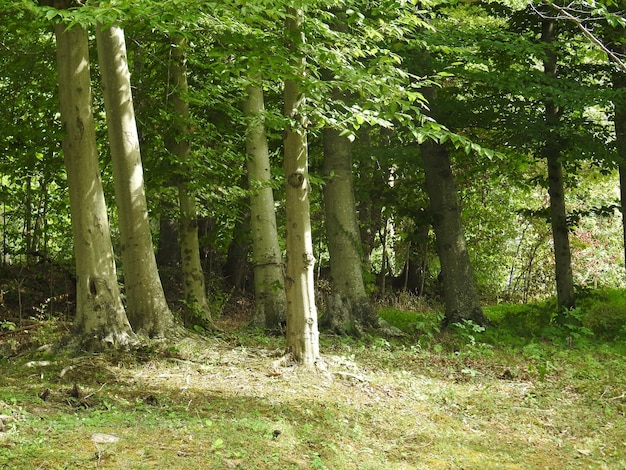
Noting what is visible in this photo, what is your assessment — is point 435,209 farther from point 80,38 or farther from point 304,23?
point 80,38

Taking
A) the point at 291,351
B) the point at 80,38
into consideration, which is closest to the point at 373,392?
the point at 291,351

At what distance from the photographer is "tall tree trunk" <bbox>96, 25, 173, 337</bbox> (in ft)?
25.7

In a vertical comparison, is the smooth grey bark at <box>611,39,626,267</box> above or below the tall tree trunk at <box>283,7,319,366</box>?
above

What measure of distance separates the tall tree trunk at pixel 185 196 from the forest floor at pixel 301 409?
191cm

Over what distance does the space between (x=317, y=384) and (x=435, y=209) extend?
5.21 m

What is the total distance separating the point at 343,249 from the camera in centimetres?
1037

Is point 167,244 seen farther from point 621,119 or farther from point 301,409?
point 301,409

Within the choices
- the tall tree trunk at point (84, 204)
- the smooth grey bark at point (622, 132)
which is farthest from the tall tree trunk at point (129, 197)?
the smooth grey bark at point (622, 132)

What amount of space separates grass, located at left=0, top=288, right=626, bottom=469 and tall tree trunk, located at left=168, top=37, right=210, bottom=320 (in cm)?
188

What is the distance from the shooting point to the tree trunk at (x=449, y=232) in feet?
36.1

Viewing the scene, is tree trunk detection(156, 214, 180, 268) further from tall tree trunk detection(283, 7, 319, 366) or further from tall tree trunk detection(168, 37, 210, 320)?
tall tree trunk detection(283, 7, 319, 366)

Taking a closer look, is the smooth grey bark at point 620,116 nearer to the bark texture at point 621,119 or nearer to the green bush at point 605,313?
the bark texture at point 621,119

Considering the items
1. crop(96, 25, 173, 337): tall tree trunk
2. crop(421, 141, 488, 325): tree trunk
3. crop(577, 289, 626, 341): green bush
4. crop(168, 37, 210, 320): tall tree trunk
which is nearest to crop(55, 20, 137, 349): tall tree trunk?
crop(96, 25, 173, 337): tall tree trunk

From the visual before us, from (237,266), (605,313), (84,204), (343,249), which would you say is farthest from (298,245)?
(237,266)
